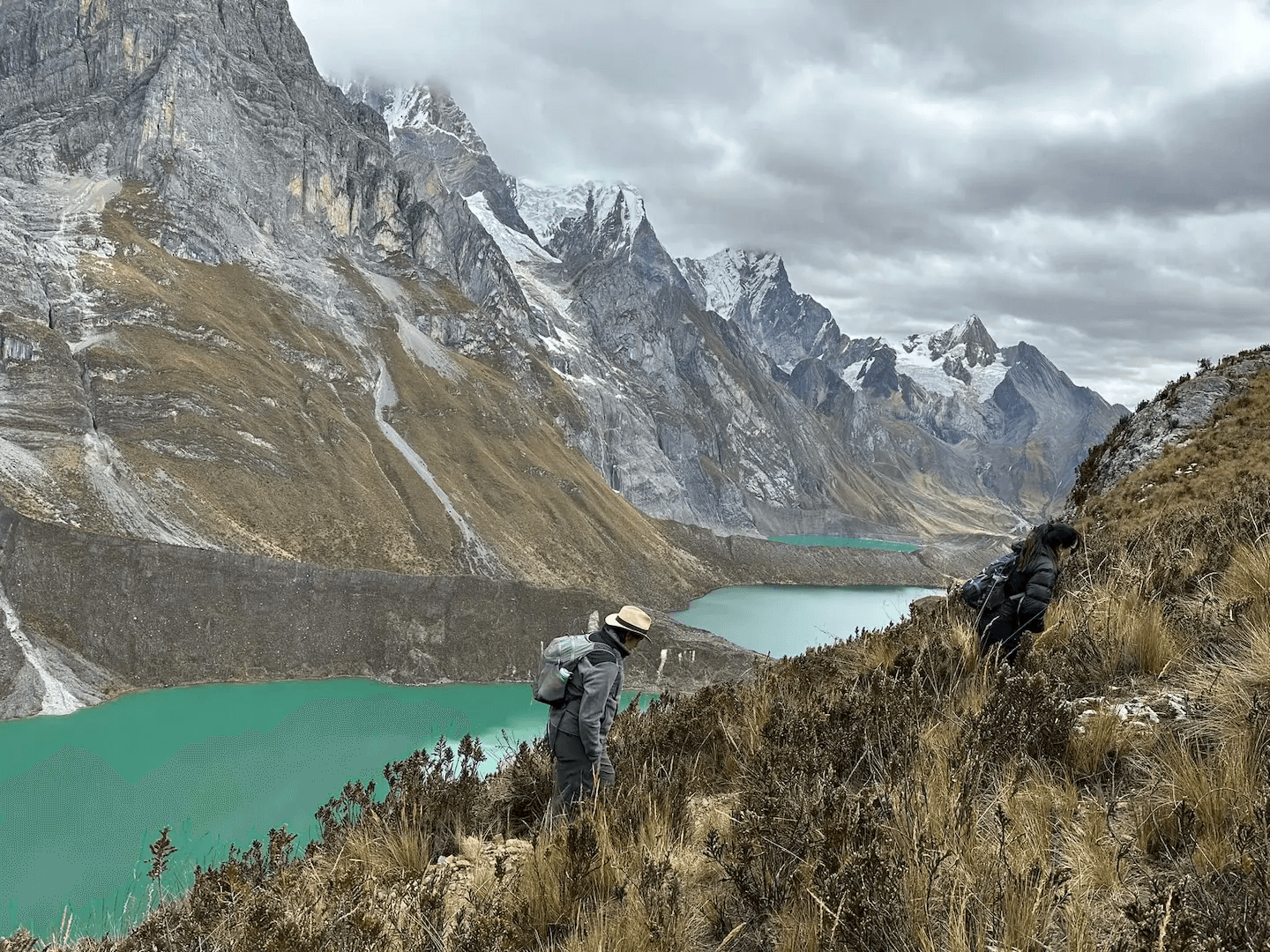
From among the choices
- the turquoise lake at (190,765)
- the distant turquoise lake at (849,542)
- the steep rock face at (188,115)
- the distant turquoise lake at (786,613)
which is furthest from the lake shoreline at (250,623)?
the distant turquoise lake at (849,542)

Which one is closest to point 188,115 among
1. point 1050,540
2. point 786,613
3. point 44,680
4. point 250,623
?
point 250,623

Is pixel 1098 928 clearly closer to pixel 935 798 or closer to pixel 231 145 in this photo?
pixel 935 798

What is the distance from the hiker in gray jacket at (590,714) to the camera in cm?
445

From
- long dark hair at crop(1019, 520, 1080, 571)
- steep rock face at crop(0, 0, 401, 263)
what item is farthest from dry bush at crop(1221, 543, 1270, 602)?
steep rock face at crop(0, 0, 401, 263)

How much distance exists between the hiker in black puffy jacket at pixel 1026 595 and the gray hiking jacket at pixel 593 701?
2163 mm

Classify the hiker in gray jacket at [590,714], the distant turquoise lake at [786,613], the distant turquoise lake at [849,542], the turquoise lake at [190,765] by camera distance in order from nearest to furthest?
1. the hiker in gray jacket at [590,714]
2. the turquoise lake at [190,765]
3. the distant turquoise lake at [786,613]
4. the distant turquoise lake at [849,542]

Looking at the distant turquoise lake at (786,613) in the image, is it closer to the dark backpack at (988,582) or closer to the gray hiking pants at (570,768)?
the dark backpack at (988,582)

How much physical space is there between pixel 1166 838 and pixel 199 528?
4309 cm

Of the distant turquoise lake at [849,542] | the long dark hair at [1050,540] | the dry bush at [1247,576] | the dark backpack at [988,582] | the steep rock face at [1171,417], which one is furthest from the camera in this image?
the distant turquoise lake at [849,542]

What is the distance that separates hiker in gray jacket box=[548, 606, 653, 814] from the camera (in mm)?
4448

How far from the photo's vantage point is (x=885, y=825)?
269cm

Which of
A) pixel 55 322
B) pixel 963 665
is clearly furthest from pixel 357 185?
pixel 963 665

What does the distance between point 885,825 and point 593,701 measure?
2.14 m

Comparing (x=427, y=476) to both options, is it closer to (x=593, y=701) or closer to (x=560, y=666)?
(x=560, y=666)
